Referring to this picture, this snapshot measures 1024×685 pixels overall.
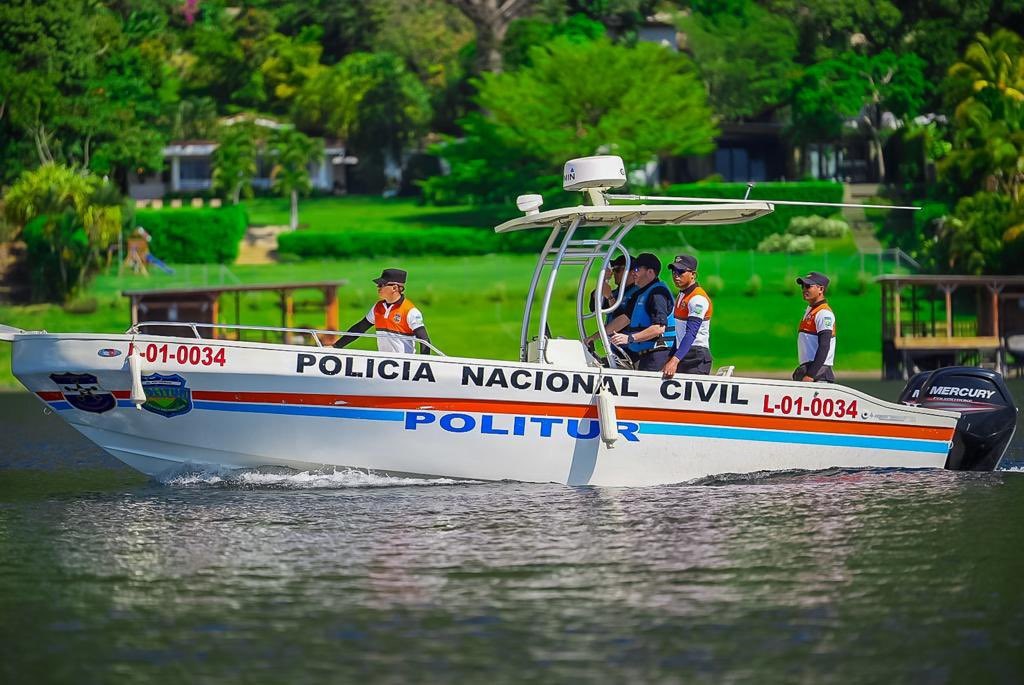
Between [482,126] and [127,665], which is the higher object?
[482,126]

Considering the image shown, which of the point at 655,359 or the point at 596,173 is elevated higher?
the point at 596,173

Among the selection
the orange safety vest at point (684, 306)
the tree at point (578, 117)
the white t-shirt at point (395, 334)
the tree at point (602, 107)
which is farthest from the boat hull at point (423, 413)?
the tree at point (602, 107)

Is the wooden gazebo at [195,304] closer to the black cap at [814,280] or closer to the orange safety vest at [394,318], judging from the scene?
the orange safety vest at [394,318]

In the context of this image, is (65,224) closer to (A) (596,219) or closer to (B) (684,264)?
(A) (596,219)

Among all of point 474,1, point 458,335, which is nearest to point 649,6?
point 474,1

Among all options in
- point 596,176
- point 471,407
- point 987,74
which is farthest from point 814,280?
point 987,74

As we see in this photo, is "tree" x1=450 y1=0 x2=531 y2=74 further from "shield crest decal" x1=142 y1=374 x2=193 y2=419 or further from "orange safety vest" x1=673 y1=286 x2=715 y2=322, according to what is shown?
"shield crest decal" x1=142 y1=374 x2=193 y2=419

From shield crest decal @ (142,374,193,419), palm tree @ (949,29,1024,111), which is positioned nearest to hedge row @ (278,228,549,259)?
palm tree @ (949,29,1024,111)

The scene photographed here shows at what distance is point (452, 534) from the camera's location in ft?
44.7

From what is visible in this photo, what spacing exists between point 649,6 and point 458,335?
126 feet

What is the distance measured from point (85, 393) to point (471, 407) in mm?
3581

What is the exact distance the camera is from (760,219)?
60.2 m

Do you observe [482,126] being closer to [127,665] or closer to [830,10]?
[830,10]

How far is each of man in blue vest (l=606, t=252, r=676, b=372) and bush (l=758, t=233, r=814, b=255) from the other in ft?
135
